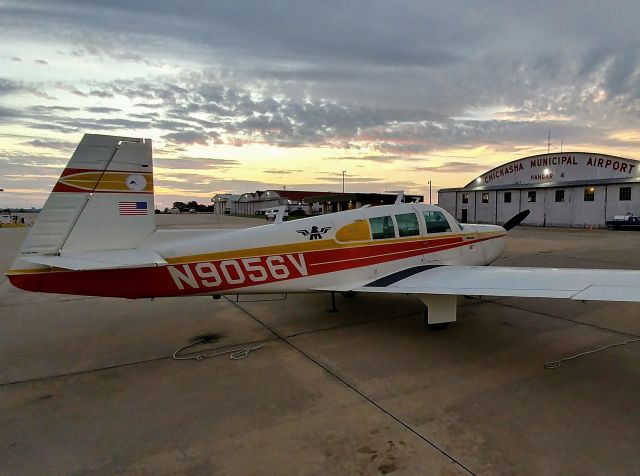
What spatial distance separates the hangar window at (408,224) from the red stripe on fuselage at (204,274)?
0.60 ft

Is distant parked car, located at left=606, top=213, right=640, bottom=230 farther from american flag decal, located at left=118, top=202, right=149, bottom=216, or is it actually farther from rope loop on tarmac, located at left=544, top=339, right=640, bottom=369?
american flag decal, located at left=118, top=202, right=149, bottom=216

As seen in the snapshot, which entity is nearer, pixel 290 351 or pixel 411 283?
pixel 290 351

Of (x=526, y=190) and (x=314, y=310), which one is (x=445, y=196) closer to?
(x=526, y=190)

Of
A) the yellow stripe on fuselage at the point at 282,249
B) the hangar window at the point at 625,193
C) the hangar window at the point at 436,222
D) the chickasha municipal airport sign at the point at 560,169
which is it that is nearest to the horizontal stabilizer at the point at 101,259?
the yellow stripe on fuselage at the point at 282,249

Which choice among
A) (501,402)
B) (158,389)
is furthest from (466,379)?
(158,389)

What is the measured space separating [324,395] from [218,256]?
8.12 ft

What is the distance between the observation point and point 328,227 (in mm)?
6520

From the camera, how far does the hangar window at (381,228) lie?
686 cm

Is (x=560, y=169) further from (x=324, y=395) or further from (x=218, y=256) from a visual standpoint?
(x=324, y=395)

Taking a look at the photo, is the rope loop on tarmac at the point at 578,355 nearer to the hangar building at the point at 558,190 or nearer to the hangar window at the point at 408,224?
the hangar window at the point at 408,224

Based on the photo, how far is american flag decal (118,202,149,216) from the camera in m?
5.30

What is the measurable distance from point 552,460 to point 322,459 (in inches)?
72.9

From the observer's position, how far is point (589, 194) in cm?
3347

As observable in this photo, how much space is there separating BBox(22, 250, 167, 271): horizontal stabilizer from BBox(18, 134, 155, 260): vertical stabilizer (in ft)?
0.32
